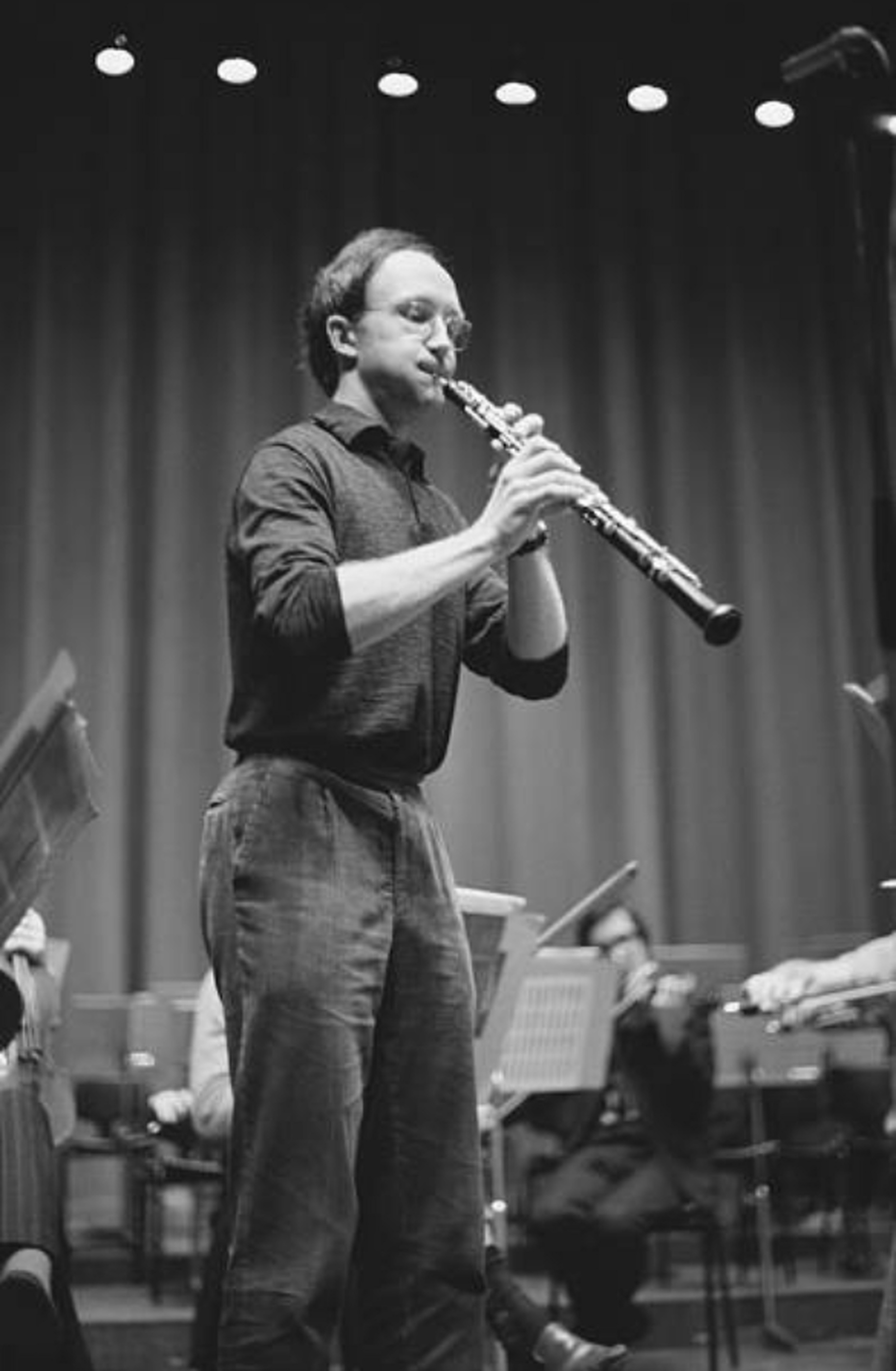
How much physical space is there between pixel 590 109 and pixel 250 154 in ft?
5.38

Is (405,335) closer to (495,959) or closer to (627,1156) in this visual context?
(495,959)

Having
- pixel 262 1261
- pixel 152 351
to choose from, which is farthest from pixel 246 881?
pixel 152 351

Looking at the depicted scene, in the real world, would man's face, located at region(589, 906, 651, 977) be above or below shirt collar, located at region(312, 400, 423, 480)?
below

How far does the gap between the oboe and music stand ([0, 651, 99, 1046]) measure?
635 mm

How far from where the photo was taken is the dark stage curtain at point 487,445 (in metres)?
7.83

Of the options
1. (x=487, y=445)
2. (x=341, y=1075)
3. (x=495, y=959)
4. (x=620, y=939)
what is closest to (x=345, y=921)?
(x=341, y=1075)

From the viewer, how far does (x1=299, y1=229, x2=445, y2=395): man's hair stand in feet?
7.62

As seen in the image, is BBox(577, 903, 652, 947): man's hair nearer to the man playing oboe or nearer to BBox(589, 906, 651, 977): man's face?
BBox(589, 906, 651, 977): man's face

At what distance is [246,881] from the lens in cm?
199

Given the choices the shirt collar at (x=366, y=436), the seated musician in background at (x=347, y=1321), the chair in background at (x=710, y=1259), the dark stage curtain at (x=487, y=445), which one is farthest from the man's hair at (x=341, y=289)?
the dark stage curtain at (x=487, y=445)

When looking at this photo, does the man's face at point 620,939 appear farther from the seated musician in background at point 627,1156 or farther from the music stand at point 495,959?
the music stand at point 495,959

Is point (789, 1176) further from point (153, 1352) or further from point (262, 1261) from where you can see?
point (262, 1261)

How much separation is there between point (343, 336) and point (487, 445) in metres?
5.90

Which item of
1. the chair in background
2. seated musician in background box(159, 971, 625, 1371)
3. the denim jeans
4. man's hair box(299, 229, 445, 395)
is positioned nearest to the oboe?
man's hair box(299, 229, 445, 395)
